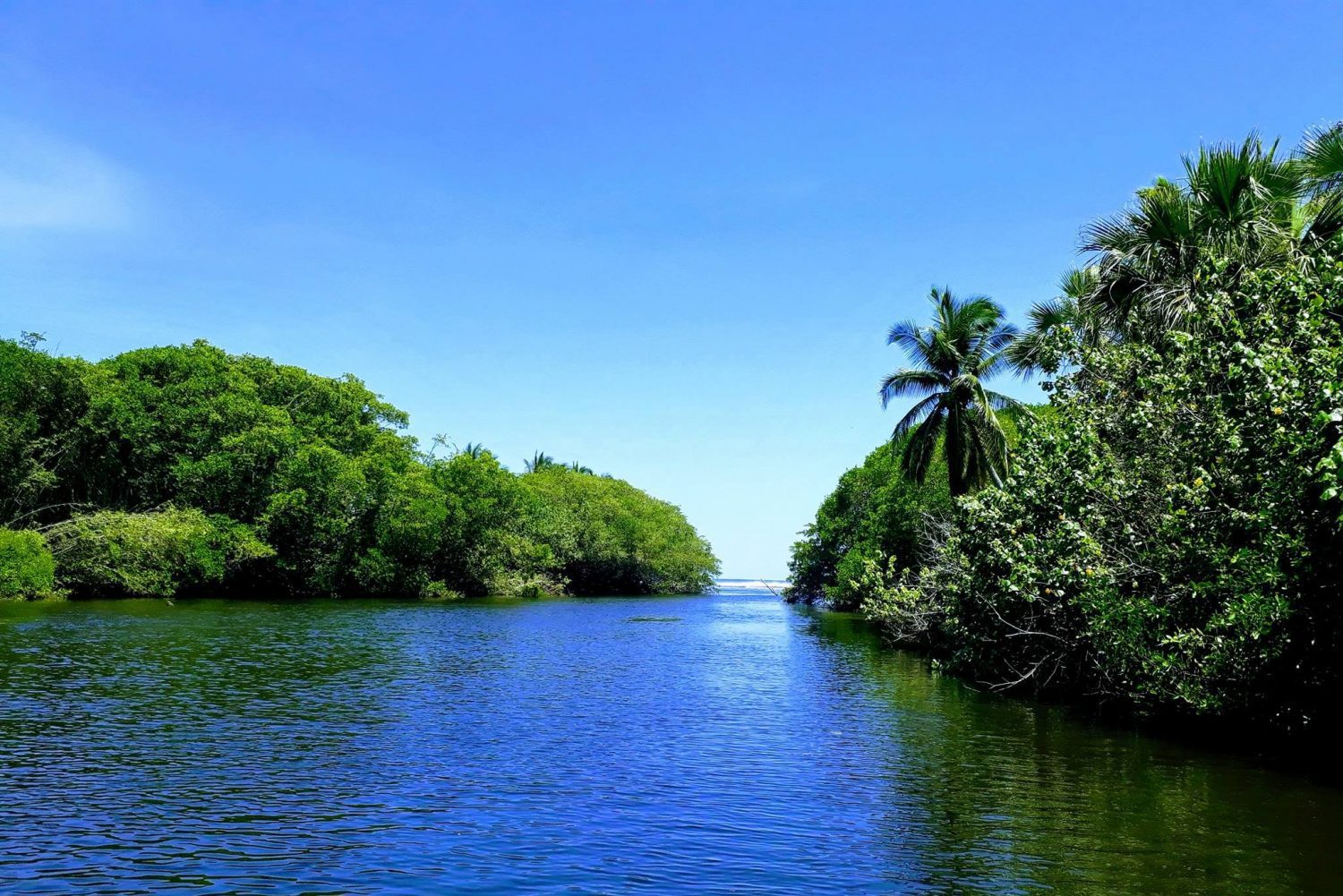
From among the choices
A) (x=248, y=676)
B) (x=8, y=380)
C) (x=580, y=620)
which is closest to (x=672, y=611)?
(x=580, y=620)

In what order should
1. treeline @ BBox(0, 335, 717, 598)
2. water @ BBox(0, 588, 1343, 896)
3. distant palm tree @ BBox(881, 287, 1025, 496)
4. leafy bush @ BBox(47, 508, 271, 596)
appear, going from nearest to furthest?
water @ BBox(0, 588, 1343, 896), distant palm tree @ BBox(881, 287, 1025, 496), leafy bush @ BBox(47, 508, 271, 596), treeline @ BBox(0, 335, 717, 598)

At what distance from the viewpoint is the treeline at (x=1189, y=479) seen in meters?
14.3

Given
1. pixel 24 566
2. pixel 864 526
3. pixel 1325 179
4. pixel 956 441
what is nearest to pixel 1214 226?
pixel 1325 179

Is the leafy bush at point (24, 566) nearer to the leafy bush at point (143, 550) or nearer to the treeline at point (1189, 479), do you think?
the leafy bush at point (143, 550)

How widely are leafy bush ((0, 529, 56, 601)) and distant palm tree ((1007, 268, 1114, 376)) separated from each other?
5251 cm

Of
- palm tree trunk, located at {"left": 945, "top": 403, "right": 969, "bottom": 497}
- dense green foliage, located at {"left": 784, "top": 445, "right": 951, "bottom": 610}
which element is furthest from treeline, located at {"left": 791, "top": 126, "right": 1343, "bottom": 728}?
dense green foliage, located at {"left": 784, "top": 445, "right": 951, "bottom": 610}

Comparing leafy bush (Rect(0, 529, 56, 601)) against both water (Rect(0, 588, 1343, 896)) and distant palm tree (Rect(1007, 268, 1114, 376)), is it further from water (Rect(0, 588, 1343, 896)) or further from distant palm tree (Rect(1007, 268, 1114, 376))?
distant palm tree (Rect(1007, 268, 1114, 376))

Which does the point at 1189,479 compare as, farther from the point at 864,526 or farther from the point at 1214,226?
the point at 864,526

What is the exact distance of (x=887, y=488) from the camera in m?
64.6

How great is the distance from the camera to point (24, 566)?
50.6 meters

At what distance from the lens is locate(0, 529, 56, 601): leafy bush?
50000mm

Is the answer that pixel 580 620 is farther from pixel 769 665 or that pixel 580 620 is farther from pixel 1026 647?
pixel 1026 647

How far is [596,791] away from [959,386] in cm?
2941

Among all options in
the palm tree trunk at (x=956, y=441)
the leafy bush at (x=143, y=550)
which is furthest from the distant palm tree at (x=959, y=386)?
the leafy bush at (x=143, y=550)
